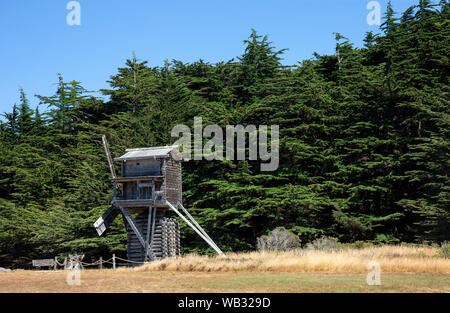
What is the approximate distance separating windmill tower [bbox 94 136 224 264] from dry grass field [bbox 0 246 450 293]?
13.0 ft

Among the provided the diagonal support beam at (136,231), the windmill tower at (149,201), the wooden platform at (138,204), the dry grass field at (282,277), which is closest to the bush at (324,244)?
the dry grass field at (282,277)

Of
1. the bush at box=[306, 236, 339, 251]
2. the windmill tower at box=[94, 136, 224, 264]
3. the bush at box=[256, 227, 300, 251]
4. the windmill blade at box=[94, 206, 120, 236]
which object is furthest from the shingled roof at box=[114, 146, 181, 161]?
the bush at box=[306, 236, 339, 251]

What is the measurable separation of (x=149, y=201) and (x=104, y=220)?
3.76m

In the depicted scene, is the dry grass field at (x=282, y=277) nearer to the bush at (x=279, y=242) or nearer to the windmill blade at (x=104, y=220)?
the windmill blade at (x=104, y=220)

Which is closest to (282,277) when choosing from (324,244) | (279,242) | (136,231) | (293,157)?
(324,244)

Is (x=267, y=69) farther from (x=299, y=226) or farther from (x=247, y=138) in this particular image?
(x=299, y=226)

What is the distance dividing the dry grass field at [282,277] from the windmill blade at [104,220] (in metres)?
5.20

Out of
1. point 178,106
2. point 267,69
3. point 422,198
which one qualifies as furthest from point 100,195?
point 422,198

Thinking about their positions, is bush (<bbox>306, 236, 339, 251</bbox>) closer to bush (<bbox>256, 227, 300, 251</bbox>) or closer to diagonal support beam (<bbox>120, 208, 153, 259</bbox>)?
bush (<bbox>256, 227, 300, 251</bbox>)

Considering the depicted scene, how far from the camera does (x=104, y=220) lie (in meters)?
→ 27.8

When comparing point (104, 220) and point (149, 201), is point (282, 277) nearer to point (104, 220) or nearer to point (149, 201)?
point (149, 201)

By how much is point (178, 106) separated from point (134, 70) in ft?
26.7

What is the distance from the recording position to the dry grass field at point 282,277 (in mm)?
13477

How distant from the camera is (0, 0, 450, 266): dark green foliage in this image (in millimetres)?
32719
